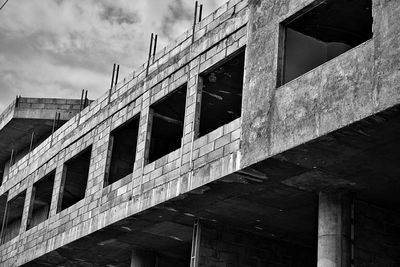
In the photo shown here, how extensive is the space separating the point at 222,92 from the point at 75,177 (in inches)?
281

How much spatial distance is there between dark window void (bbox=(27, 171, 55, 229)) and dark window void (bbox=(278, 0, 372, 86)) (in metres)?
10.7

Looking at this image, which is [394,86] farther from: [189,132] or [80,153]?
[80,153]

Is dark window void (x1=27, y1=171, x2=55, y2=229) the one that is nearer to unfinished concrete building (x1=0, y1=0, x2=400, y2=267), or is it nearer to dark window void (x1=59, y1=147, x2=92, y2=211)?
dark window void (x1=59, y1=147, x2=92, y2=211)

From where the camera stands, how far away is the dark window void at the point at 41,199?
21.8 metres

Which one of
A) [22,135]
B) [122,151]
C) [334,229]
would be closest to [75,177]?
[122,151]

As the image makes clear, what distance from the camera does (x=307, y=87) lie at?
37.3 ft

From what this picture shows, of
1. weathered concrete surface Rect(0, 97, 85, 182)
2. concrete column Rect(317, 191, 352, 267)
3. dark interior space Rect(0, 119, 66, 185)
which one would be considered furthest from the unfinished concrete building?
dark interior space Rect(0, 119, 66, 185)

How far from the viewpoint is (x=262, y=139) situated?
1202cm

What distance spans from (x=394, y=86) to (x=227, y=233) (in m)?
6.88

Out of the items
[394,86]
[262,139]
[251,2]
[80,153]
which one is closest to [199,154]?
[262,139]

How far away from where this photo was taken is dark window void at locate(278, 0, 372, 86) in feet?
39.5

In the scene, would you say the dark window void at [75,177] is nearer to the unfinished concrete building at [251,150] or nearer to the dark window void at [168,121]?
the unfinished concrete building at [251,150]

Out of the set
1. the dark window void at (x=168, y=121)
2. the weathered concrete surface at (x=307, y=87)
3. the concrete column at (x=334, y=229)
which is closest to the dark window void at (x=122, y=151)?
the dark window void at (x=168, y=121)

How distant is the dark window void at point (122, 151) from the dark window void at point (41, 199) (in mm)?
3665
